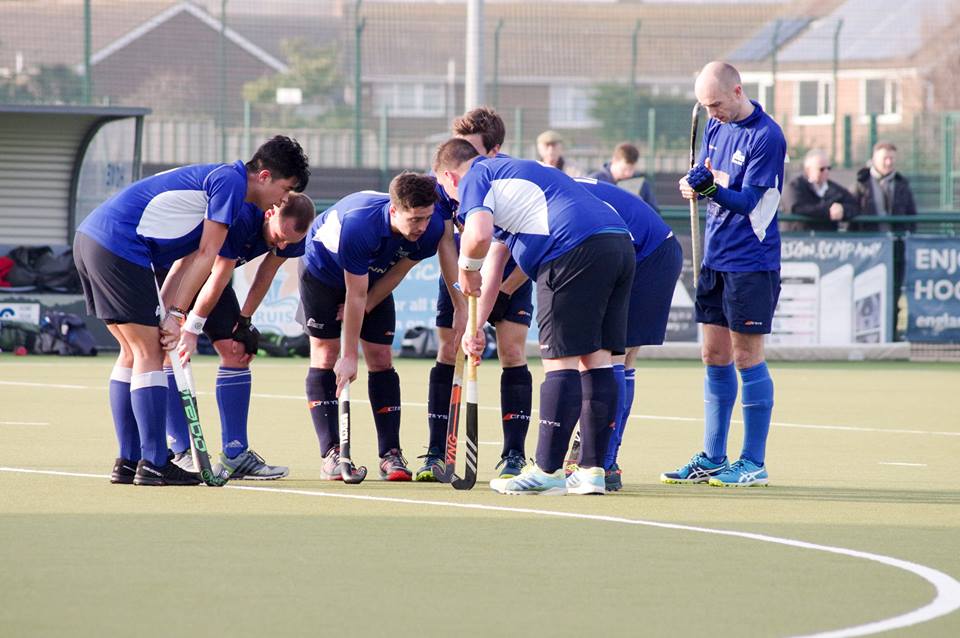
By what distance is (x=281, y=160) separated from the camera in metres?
7.13

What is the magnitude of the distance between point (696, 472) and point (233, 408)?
221 centimetres

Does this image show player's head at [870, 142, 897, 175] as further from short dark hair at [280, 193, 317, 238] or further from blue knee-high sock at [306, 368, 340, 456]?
short dark hair at [280, 193, 317, 238]

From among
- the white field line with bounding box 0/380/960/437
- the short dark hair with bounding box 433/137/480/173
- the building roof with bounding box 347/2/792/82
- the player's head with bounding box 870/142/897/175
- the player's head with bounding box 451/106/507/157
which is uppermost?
the building roof with bounding box 347/2/792/82

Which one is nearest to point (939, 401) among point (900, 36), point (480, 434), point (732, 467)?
point (480, 434)

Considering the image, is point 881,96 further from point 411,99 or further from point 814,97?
point 411,99

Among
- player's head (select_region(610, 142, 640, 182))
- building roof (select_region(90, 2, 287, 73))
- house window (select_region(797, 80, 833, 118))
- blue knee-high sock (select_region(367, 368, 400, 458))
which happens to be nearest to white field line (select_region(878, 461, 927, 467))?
blue knee-high sock (select_region(367, 368, 400, 458))

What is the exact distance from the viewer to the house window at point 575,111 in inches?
1159

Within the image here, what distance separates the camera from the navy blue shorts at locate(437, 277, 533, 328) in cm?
789

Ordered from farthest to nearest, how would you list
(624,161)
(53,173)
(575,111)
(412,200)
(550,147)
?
(575,111) < (53,173) < (624,161) < (550,147) < (412,200)

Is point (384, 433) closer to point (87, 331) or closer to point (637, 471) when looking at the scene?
point (637, 471)

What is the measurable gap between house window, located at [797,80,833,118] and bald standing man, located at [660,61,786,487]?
20661 mm

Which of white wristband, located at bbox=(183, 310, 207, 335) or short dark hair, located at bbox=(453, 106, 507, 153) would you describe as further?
short dark hair, located at bbox=(453, 106, 507, 153)

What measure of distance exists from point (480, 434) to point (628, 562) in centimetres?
439

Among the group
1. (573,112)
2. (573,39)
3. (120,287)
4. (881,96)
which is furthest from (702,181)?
(881,96)
